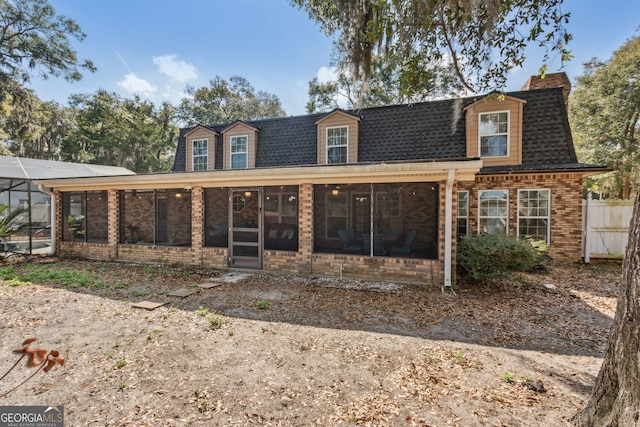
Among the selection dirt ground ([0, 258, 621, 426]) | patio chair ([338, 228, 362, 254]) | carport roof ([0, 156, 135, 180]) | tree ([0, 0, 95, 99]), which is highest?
tree ([0, 0, 95, 99])

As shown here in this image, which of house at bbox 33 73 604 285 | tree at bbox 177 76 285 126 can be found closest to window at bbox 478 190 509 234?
house at bbox 33 73 604 285

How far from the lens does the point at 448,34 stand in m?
5.13

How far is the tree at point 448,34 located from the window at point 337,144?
517 centimetres

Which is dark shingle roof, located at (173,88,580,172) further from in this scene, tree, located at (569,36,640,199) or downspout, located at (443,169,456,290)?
tree, located at (569,36,640,199)

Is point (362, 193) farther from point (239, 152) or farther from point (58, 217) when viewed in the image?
point (58, 217)

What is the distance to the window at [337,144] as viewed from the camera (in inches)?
430

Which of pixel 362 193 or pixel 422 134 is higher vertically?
pixel 422 134

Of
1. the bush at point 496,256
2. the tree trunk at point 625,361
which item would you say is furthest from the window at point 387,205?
the tree trunk at point 625,361

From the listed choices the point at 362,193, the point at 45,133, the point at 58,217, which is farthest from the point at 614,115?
the point at 45,133

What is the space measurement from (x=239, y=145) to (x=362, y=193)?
19.2ft

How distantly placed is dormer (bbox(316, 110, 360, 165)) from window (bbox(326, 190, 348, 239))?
1318 millimetres

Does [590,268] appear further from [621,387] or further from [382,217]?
[621,387]

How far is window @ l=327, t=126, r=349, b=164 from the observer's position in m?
10.9

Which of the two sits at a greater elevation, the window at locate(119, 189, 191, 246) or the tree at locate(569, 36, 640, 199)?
the tree at locate(569, 36, 640, 199)
